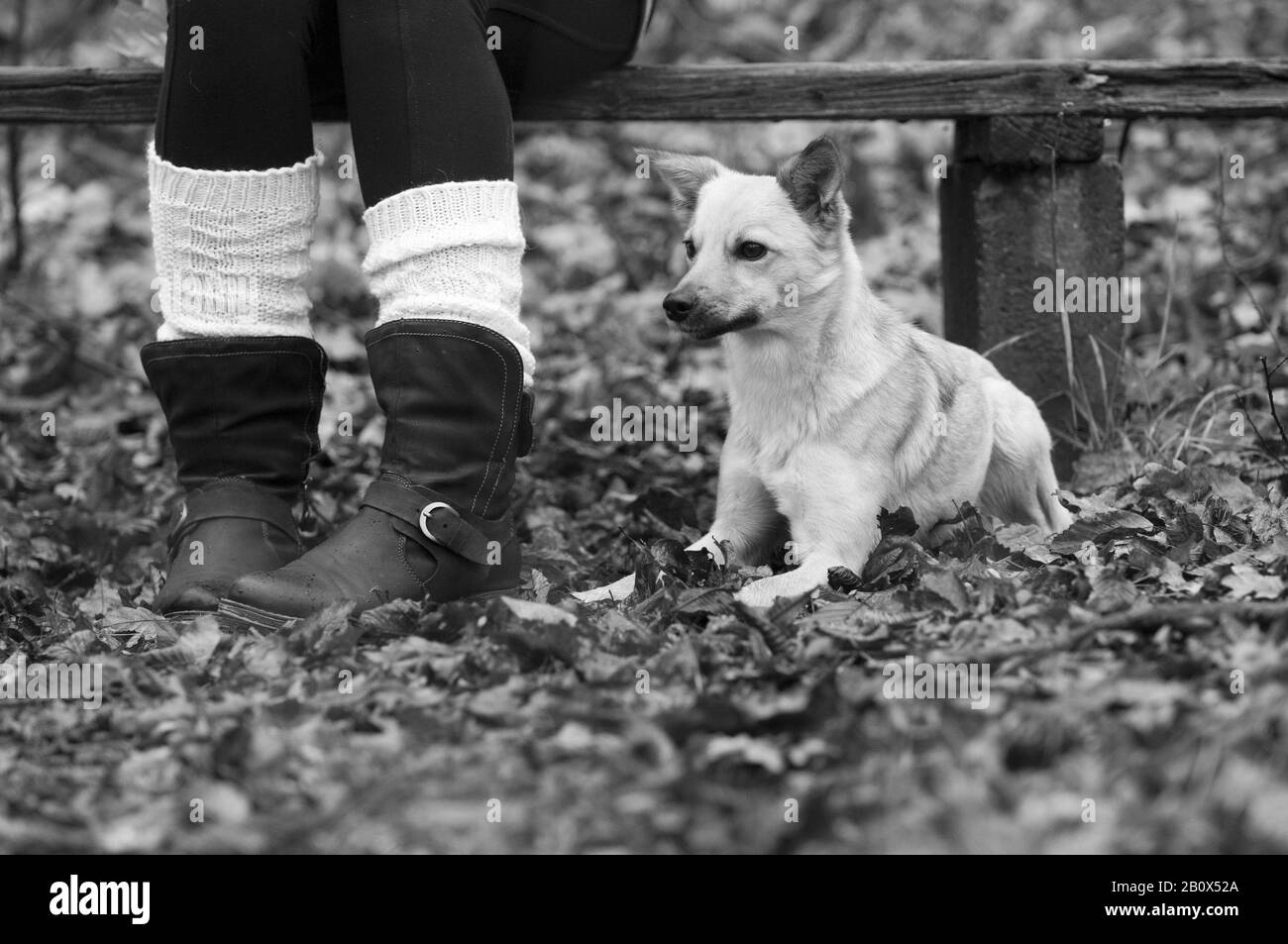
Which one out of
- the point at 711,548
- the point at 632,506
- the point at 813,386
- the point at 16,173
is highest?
the point at 16,173

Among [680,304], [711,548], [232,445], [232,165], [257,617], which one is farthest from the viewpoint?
[711,548]

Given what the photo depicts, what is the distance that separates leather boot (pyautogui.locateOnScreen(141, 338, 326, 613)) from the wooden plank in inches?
42.6

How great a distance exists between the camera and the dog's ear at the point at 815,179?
2943 mm

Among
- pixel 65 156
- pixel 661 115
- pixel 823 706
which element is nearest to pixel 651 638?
pixel 823 706

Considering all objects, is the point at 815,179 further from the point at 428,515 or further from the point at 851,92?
the point at 428,515

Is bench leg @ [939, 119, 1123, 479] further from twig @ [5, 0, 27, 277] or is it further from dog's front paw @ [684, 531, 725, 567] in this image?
twig @ [5, 0, 27, 277]

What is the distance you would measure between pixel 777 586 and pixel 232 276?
1180mm

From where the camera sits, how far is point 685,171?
3234 millimetres

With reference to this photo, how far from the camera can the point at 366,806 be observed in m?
1.67

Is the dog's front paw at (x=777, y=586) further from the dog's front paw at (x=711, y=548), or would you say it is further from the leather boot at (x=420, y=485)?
the leather boot at (x=420, y=485)

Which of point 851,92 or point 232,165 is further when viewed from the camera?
point 851,92

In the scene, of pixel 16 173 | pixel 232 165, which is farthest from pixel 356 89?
pixel 16 173

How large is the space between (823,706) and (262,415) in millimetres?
1324
